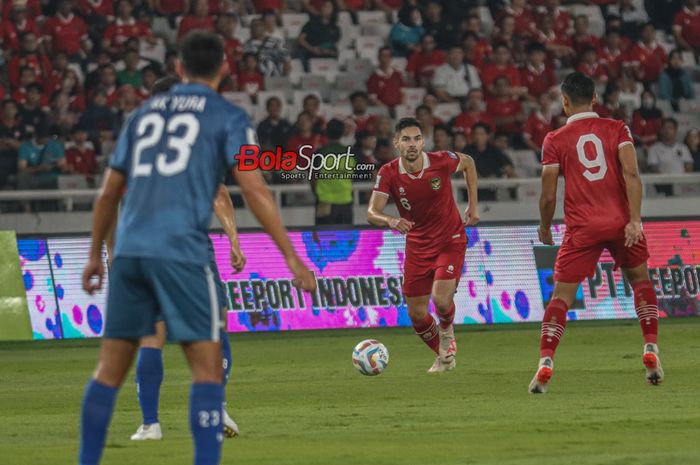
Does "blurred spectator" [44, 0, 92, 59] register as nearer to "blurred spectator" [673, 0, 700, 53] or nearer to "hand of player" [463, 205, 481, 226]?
"blurred spectator" [673, 0, 700, 53]

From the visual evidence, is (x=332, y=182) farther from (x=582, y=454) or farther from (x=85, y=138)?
(x=582, y=454)

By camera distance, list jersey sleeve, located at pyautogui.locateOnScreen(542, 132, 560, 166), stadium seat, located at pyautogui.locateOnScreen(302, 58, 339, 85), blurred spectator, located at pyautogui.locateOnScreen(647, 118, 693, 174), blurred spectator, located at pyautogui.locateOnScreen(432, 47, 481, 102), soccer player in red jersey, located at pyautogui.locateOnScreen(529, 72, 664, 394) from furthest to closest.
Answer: stadium seat, located at pyautogui.locateOnScreen(302, 58, 339, 85) < blurred spectator, located at pyautogui.locateOnScreen(432, 47, 481, 102) < blurred spectator, located at pyautogui.locateOnScreen(647, 118, 693, 174) < jersey sleeve, located at pyautogui.locateOnScreen(542, 132, 560, 166) < soccer player in red jersey, located at pyautogui.locateOnScreen(529, 72, 664, 394)

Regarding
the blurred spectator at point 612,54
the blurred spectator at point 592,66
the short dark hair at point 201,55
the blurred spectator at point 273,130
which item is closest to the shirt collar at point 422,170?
the short dark hair at point 201,55

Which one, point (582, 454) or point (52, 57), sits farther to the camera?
point (52, 57)

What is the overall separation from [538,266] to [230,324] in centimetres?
403

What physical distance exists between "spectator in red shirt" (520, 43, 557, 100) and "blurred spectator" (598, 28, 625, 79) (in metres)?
1.08

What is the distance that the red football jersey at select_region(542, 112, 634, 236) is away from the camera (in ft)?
36.9

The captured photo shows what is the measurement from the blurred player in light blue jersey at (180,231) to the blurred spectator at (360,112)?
15.5 metres

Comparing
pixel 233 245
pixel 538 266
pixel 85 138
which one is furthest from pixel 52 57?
pixel 233 245

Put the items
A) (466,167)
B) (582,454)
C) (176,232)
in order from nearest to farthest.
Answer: (176,232)
(582,454)
(466,167)

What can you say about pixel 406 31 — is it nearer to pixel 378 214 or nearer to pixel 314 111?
pixel 314 111

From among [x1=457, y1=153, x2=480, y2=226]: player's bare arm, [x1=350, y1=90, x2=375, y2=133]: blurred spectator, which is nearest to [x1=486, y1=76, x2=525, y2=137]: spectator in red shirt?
[x1=350, y1=90, x2=375, y2=133]: blurred spectator

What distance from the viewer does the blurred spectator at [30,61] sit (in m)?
23.0

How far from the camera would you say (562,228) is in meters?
19.2
